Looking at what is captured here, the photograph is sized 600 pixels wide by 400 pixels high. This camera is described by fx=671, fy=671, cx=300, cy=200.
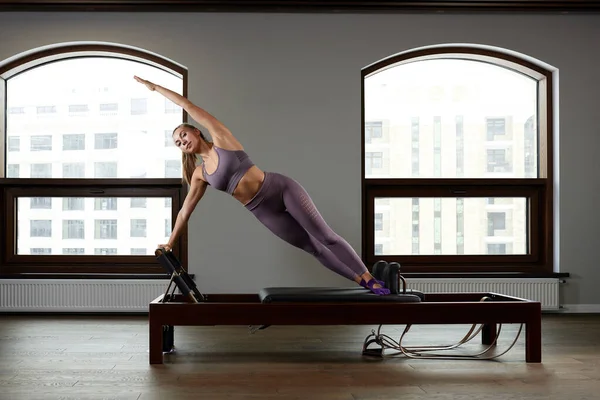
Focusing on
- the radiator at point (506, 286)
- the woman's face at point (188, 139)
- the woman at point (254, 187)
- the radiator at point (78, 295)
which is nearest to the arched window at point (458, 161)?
the radiator at point (506, 286)

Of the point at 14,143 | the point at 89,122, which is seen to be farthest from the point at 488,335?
the point at 14,143

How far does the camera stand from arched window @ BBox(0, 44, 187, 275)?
559 centimetres

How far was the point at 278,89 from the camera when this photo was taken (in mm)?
5504

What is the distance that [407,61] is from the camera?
5727mm

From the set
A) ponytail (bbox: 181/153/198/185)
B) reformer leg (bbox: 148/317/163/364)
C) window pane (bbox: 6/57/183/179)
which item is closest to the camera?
reformer leg (bbox: 148/317/163/364)

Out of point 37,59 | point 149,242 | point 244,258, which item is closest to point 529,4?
point 244,258

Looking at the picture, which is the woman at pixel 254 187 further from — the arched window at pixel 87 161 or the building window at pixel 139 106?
the building window at pixel 139 106

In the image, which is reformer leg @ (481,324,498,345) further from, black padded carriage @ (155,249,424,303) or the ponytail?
the ponytail

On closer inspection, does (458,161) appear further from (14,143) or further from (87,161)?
(14,143)

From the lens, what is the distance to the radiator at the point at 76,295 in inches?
212

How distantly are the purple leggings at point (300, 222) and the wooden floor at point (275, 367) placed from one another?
1.67ft

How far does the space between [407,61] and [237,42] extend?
57.1 inches

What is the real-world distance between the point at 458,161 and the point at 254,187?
2.70 m

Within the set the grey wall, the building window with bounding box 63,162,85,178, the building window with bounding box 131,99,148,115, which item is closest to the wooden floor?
the grey wall
